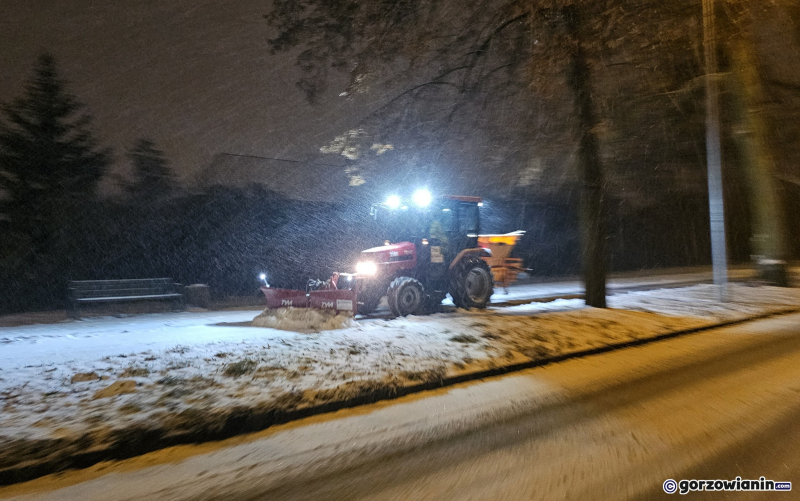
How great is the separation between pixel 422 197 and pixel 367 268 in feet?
6.71

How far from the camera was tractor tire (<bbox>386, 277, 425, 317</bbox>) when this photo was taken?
11648 mm

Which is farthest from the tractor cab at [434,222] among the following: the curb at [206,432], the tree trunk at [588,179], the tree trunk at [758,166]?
the tree trunk at [758,166]

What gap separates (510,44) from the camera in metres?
12.5

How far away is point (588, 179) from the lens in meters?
12.6

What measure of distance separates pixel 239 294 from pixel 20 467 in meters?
16.6

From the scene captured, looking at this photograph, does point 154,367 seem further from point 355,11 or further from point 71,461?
point 355,11

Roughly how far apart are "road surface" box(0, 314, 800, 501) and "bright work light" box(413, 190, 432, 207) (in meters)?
5.98

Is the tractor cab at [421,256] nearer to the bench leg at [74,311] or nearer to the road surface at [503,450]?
the road surface at [503,450]

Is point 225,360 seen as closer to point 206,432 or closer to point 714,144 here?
point 206,432

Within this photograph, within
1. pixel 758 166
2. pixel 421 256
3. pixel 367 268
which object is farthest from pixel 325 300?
pixel 758 166

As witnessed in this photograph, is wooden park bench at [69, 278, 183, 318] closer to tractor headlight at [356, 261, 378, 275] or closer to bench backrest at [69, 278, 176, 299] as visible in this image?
bench backrest at [69, 278, 176, 299]

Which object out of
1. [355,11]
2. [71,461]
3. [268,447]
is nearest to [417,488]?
[268,447]

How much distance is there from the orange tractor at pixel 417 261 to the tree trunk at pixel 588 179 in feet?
8.42

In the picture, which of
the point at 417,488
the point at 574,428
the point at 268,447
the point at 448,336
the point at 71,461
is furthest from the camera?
the point at 448,336
